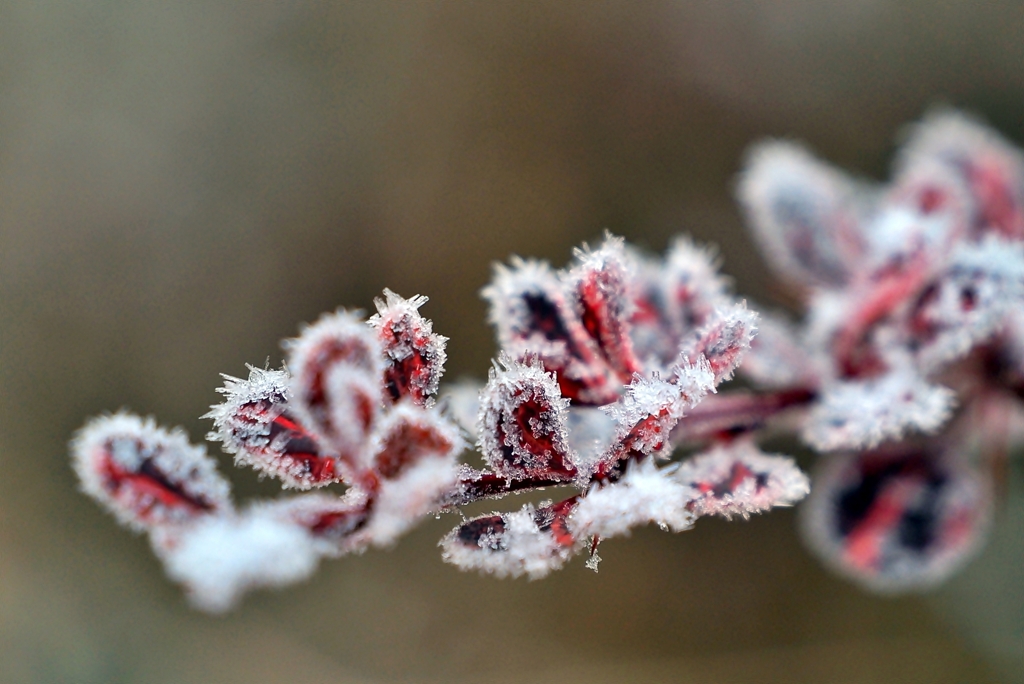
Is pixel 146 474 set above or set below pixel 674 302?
below

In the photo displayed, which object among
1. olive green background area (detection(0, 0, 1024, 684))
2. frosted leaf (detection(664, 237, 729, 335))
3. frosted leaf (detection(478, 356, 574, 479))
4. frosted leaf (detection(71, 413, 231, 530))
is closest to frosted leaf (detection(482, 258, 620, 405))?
frosted leaf (detection(478, 356, 574, 479))

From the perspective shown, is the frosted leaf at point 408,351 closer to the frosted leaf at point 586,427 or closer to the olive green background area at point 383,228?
the frosted leaf at point 586,427

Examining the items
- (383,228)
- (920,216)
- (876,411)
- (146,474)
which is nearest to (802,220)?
(920,216)

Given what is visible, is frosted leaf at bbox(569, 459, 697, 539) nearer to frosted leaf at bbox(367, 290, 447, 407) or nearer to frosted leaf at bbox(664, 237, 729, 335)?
frosted leaf at bbox(367, 290, 447, 407)

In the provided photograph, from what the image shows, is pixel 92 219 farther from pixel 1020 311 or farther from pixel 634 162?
pixel 1020 311

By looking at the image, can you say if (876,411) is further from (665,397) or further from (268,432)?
(268,432)

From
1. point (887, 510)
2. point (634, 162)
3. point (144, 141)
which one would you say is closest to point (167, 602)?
point (144, 141)
